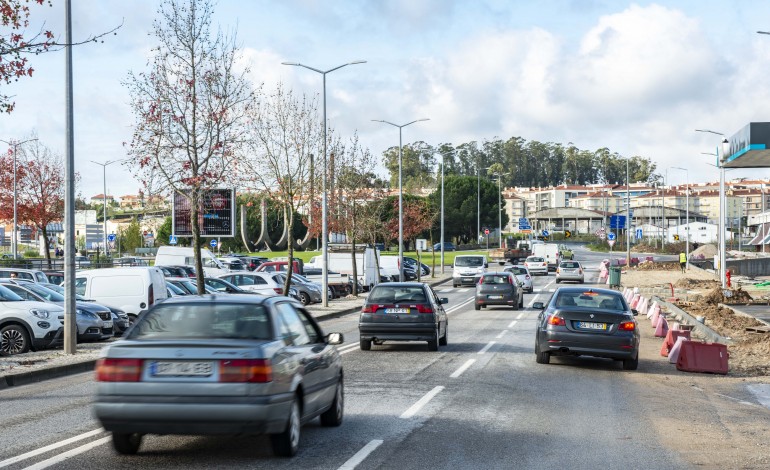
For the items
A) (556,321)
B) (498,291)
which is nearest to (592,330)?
(556,321)

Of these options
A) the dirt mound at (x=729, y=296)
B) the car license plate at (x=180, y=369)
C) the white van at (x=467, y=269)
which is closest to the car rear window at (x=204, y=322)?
the car license plate at (x=180, y=369)

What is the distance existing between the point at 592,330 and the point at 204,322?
380 inches

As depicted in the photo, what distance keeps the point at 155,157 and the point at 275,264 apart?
927 inches

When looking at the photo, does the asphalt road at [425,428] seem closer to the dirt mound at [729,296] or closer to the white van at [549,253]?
the dirt mound at [729,296]

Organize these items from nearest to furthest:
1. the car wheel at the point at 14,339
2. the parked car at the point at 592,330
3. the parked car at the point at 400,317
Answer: the parked car at the point at 592,330
the parked car at the point at 400,317
the car wheel at the point at 14,339

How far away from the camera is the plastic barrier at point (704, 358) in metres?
17.1

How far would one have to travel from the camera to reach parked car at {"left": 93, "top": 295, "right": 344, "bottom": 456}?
7.95 metres

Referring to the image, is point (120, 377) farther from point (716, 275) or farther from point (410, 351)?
point (716, 275)

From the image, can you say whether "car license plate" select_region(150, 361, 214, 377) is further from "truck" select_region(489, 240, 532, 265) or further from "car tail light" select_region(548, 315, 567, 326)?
"truck" select_region(489, 240, 532, 265)

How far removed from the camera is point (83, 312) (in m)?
22.6

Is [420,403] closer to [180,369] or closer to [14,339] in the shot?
[180,369]

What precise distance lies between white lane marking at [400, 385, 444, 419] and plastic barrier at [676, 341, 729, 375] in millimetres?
5627

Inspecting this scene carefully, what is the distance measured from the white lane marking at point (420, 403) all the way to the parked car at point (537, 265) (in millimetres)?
61597

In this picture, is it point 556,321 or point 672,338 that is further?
point 672,338
